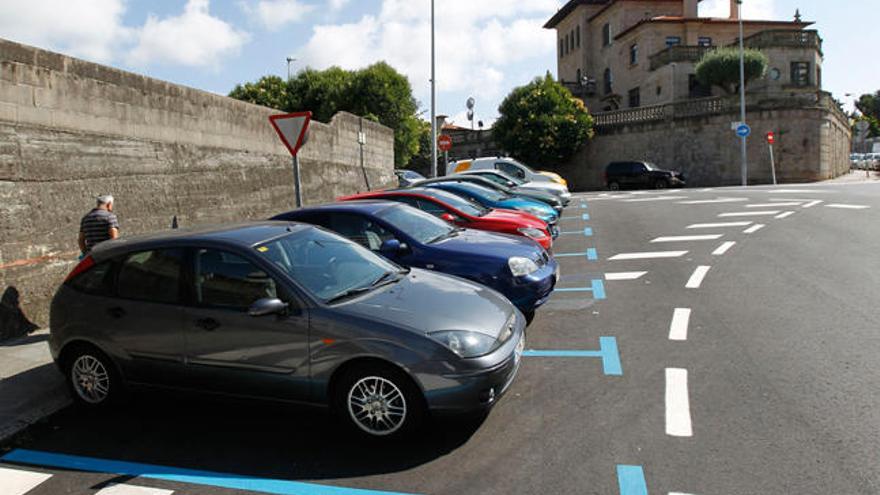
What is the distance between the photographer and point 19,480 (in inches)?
159

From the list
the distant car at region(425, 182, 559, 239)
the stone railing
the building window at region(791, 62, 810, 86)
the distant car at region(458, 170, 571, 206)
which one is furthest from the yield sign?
the building window at region(791, 62, 810, 86)

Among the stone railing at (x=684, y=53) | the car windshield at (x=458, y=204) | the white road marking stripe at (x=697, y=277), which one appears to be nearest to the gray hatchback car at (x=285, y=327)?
the white road marking stripe at (x=697, y=277)

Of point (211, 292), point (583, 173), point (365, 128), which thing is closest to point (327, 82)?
point (583, 173)

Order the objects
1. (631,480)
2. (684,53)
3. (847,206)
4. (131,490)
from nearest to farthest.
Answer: (631,480) → (131,490) → (847,206) → (684,53)

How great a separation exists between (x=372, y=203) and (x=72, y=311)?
3.51 meters

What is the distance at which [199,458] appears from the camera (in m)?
4.19

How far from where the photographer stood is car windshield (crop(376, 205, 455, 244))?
7141 millimetres

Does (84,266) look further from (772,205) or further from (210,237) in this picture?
(772,205)

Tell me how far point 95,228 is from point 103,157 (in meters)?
1.59

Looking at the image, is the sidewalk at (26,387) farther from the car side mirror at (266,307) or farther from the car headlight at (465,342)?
the car headlight at (465,342)

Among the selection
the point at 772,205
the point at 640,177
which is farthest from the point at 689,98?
the point at 772,205

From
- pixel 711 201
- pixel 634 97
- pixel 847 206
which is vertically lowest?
pixel 847 206

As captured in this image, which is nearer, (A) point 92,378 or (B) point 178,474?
(B) point 178,474

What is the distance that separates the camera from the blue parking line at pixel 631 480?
3.42 meters
